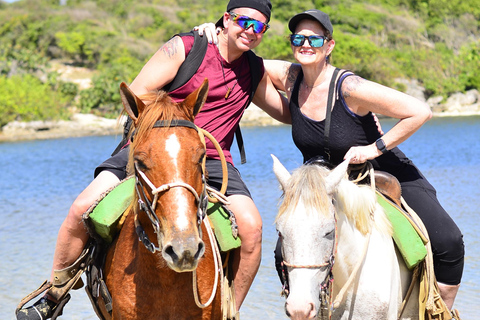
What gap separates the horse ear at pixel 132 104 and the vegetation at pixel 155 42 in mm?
40857

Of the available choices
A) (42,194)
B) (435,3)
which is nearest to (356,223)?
(42,194)

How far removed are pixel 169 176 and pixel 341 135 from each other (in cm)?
179

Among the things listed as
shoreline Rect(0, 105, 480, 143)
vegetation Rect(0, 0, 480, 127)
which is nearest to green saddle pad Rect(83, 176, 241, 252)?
vegetation Rect(0, 0, 480, 127)

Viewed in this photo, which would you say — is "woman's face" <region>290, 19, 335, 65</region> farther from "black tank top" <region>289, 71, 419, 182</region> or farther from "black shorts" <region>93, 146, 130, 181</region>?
"black shorts" <region>93, 146, 130, 181</region>

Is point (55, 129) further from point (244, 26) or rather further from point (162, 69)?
point (244, 26)

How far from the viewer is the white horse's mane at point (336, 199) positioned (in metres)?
3.38

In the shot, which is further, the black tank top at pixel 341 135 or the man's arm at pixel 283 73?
the man's arm at pixel 283 73

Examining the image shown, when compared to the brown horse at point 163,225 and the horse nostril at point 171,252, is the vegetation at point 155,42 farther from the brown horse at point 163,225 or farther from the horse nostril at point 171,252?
the horse nostril at point 171,252

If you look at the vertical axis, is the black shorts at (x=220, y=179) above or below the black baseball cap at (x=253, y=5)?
below

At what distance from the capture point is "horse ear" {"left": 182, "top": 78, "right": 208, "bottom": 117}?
11.9 ft

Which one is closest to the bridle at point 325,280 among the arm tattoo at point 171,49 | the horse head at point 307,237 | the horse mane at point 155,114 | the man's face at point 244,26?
the horse head at point 307,237

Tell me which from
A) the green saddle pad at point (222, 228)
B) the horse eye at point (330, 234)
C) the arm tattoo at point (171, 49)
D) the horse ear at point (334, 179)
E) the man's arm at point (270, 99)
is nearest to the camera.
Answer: the horse eye at point (330, 234)

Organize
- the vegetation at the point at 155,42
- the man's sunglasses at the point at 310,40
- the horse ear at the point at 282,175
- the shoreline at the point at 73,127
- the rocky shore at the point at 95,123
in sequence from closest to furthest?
the horse ear at the point at 282,175, the man's sunglasses at the point at 310,40, the shoreline at the point at 73,127, the rocky shore at the point at 95,123, the vegetation at the point at 155,42

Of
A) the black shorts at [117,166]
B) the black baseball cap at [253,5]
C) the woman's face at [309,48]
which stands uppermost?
the black baseball cap at [253,5]
